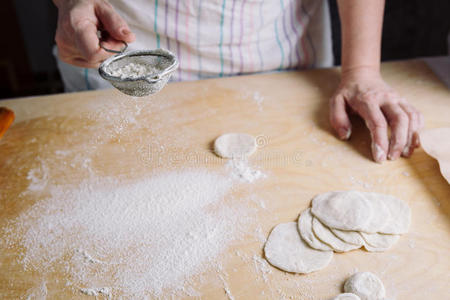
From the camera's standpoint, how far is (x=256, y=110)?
4.15 ft

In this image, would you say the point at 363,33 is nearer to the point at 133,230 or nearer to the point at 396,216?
the point at 396,216

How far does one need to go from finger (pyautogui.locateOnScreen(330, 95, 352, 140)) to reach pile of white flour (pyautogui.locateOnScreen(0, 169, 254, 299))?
379 mm

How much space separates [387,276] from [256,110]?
667 mm

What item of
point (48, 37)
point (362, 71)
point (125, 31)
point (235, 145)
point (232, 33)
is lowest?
point (48, 37)

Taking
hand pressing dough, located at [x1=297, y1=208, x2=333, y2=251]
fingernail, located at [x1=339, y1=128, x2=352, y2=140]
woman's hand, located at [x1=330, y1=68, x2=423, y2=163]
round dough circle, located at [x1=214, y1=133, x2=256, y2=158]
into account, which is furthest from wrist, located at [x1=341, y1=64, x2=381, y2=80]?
hand pressing dough, located at [x1=297, y1=208, x2=333, y2=251]

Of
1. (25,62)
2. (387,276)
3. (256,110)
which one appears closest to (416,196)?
(387,276)

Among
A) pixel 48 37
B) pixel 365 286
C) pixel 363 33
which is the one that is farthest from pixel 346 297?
pixel 48 37

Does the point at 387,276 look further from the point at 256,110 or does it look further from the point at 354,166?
the point at 256,110

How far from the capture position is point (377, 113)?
112 centimetres

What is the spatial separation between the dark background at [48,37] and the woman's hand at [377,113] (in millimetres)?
1161

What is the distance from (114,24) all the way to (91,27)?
66 mm

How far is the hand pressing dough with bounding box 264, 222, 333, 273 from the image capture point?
79cm

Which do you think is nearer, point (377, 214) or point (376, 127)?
point (377, 214)

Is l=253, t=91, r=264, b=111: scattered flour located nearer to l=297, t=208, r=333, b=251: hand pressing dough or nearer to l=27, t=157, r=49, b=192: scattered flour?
l=297, t=208, r=333, b=251: hand pressing dough
